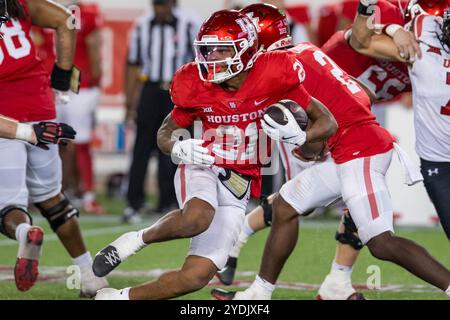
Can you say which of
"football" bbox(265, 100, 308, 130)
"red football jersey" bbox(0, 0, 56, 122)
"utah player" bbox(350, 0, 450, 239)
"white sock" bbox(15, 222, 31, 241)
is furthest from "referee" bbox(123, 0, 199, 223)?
"football" bbox(265, 100, 308, 130)

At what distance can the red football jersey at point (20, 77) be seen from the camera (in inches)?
209

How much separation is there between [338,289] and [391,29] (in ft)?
4.54

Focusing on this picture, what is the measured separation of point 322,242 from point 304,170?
2.24 meters

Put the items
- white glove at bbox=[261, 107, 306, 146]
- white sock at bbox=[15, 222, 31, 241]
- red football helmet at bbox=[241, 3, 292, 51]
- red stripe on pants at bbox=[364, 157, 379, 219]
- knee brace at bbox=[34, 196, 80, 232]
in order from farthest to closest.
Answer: knee brace at bbox=[34, 196, 80, 232] → red football helmet at bbox=[241, 3, 292, 51] → white sock at bbox=[15, 222, 31, 241] → red stripe on pants at bbox=[364, 157, 379, 219] → white glove at bbox=[261, 107, 306, 146]

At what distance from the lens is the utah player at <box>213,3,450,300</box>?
4.85m

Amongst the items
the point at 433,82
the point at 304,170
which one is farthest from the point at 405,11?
the point at 304,170

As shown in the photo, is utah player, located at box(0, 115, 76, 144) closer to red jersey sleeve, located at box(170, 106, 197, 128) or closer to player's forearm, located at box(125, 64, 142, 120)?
red jersey sleeve, located at box(170, 106, 197, 128)

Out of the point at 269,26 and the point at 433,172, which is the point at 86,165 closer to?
the point at 269,26

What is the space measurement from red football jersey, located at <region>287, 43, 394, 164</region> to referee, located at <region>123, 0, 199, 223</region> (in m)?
3.88

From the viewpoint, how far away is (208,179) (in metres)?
4.76

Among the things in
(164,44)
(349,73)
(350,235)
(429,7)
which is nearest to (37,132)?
(350,235)

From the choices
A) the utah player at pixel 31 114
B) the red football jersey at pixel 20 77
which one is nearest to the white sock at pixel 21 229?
the utah player at pixel 31 114

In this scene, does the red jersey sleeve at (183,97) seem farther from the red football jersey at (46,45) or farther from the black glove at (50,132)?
the red football jersey at (46,45)

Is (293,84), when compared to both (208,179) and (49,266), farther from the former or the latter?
(49,266)
